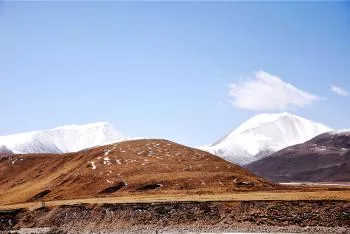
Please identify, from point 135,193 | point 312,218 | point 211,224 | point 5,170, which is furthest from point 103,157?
point 312,218

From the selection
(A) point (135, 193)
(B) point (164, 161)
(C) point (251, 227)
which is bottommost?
(C) point (251, 227)

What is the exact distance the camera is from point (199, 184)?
375 ft

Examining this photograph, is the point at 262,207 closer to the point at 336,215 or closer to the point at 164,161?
the point at 336,215

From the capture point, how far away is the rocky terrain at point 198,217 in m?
72.0

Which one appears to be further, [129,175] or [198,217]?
[129,175]

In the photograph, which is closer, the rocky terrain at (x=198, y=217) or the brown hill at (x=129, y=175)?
the rocky terrain at (x=198, y=217)

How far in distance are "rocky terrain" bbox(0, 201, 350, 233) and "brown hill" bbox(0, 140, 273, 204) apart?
69.5ft

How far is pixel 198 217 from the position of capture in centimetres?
8019

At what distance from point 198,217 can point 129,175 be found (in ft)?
153

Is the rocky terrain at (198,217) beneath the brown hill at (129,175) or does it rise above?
beneath

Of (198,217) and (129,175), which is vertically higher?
(129,175)

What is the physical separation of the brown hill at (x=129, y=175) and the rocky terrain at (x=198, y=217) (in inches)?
834

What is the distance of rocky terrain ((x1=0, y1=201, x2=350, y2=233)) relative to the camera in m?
72.0

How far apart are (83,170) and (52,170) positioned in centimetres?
2027
